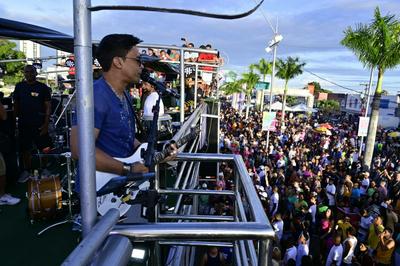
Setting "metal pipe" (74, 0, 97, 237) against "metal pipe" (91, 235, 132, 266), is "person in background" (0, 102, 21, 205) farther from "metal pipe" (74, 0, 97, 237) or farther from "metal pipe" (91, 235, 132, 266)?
"metal pipe" (91, 235, 132, 266)

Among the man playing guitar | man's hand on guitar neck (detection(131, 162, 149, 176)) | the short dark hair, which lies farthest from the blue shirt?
man's hand on guitar neck (detection(131, 162, 149, 176))

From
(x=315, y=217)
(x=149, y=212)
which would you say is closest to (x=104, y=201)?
(x=149, y=212)

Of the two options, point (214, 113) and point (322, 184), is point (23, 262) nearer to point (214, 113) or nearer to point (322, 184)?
point (214, 113)

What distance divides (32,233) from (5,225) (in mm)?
382

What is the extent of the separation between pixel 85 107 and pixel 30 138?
15.6ft

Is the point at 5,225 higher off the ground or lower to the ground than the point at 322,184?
higher

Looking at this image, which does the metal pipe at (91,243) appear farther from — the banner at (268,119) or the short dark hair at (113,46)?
the banner at (268,119)

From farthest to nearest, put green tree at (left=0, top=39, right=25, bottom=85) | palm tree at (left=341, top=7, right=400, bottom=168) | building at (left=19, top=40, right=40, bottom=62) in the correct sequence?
green tree at (left=0, top=39, right=25, bottom=85), palm tree at (left=341, top=7, right=400, bottom=168), building at (left=19, top=40, right=40, bottom=62)

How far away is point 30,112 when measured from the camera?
5.16 m

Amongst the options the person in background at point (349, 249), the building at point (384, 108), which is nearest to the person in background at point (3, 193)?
the person in background at point (349, 249)

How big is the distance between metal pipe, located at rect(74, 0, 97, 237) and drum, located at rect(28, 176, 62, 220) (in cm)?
289

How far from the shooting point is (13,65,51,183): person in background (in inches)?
200

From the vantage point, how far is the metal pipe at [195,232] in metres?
1.19

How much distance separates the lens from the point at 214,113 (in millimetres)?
9078
